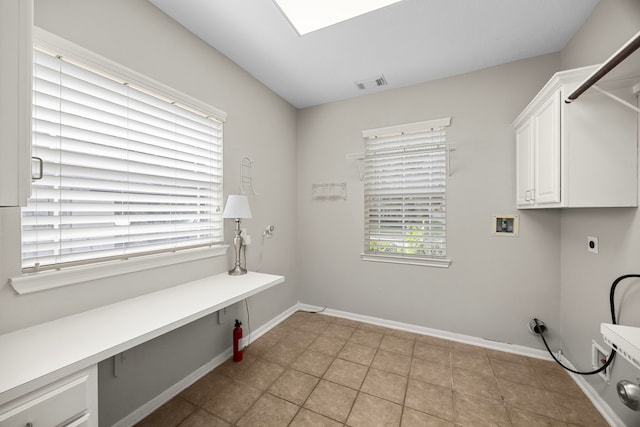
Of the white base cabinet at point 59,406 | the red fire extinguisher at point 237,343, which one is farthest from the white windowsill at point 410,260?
the white base cabinet at point 59,406

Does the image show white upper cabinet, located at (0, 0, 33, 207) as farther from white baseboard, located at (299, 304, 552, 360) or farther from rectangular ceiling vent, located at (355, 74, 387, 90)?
white baseboard, located at (299, 304, 552, 360)

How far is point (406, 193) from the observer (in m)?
2.71

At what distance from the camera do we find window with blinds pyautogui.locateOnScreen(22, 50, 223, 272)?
1.21 m

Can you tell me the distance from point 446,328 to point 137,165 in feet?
10.1

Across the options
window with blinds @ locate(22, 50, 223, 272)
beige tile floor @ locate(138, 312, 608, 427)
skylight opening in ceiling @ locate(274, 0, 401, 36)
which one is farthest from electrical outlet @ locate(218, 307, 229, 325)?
skylight opening in ceiling @ locate(274, 0, 401, 36)

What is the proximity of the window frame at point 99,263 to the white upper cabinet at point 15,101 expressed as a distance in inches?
25.2

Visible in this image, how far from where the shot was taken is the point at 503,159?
2.31 meters

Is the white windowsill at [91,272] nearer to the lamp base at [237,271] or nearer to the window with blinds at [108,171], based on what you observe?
the window with blinds at [108,171]

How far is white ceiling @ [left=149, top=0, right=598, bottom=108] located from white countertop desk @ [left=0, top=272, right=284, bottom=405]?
1.96m

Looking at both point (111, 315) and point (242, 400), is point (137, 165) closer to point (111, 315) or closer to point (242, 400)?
point (111, 315)

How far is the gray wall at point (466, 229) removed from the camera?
222 centimetres

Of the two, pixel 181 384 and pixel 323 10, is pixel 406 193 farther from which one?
pixel 181 384

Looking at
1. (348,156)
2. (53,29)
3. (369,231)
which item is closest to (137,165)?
(53,29)

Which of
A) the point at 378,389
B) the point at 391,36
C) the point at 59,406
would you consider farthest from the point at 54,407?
the point at 391,36
